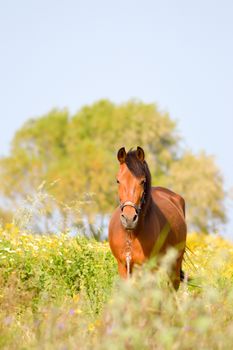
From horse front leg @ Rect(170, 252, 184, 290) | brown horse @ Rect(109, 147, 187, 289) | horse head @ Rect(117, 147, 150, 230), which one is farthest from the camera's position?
horse front leg @ Rect(170, 252, 184, 290)

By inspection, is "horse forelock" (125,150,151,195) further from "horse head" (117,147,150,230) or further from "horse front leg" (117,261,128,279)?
"horse front leg" (117,261,128,279)

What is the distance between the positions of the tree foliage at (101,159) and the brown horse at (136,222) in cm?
3534

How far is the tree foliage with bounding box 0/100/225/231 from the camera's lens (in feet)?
160

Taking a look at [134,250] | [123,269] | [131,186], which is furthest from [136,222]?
[123,269]

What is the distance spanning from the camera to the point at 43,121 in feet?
185

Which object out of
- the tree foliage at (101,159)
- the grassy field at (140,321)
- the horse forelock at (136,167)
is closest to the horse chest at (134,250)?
the horse forelock at (136,167)

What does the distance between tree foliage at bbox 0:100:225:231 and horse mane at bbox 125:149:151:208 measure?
118ft

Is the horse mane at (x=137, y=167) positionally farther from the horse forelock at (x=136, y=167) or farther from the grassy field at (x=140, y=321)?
the grassy field at (x=140, y=321)

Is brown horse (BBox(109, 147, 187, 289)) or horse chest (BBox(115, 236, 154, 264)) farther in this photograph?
horse chest (BBox(115, 236, 154, 264))

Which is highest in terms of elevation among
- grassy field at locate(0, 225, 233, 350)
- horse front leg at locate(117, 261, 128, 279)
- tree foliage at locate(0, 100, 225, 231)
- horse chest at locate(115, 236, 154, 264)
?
tree foliage at locate(0, 100, 225, 231)

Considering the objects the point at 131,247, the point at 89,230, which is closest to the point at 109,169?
the point at 89,230

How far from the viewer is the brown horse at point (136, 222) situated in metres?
8.41

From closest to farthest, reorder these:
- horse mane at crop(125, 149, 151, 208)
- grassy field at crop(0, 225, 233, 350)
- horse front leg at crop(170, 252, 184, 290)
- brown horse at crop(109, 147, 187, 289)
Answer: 1. grassy field at crop(0, 225, 233, 350)
2. brown horse at crop(109, 147, 187, 289)
3. horse mane at crop(125, 149, 151, 208)
4. horse front leg at crop(170, 252, 184, 290)

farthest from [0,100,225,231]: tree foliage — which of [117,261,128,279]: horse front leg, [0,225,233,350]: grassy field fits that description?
[0,225,233,350]: grassy field
